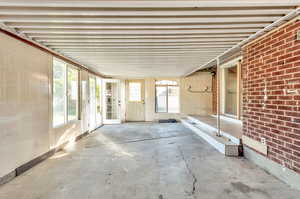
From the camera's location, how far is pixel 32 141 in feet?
11.4

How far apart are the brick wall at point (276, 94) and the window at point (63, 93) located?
4302mm

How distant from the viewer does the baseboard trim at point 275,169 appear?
8.48 ft

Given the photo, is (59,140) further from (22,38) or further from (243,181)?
(243,181)

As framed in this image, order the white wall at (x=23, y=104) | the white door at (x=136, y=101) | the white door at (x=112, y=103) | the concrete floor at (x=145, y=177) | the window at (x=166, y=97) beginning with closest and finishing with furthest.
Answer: the concrete floor at (x=145, y=177) → the white wall at (x=23, y=104) → the white door at (x=112, y=103) → the window at (x=166, y=97) → the white door at (x=136, y=101)

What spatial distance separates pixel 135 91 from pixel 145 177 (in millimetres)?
7051

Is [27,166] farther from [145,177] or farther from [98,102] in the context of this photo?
[98,102]

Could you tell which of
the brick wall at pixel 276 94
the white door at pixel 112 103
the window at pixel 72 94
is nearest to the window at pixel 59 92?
the window at pixel 72 94

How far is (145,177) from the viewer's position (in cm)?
296

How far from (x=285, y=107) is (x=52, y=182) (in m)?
3.62

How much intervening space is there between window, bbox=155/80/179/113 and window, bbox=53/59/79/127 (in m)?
4.77

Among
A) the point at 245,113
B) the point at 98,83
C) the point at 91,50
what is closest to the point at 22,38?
the point at 91,50

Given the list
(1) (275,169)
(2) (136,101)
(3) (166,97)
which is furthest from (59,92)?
(3) (166,97)

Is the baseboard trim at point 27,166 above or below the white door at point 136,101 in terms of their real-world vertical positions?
below

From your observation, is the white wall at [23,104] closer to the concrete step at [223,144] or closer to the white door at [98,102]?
the white door at [98,102]
